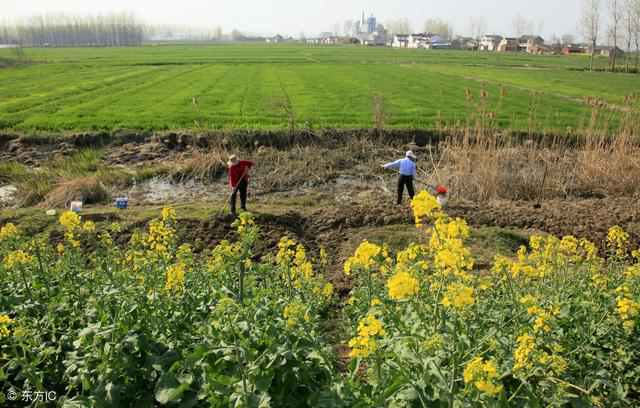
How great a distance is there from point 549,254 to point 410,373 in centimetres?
204

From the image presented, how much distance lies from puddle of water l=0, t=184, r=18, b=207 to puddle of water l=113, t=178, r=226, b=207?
2419mm

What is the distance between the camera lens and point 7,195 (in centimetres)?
1177

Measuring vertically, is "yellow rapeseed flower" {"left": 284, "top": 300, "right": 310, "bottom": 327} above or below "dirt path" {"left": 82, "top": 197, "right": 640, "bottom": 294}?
above

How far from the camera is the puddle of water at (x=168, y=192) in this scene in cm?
1154

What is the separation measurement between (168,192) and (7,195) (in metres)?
4.11

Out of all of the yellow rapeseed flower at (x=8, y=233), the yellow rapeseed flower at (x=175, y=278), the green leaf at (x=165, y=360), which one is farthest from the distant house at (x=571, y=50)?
the green leaf at (x=165, y=360)

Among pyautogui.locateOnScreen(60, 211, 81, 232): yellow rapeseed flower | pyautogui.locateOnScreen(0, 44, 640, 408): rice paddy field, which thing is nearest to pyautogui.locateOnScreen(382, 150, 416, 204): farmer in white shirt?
pyautogui.locateOnScreen(0, 44, 640, 408): rice paddy field

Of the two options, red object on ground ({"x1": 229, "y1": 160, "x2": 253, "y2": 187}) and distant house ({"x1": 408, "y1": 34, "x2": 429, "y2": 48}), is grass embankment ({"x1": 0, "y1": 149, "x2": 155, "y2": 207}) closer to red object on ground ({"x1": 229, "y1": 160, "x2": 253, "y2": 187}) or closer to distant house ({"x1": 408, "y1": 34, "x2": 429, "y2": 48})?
red object on ground ({"x1": 229, "y1": 160, "x2": 253, "y2": 187})

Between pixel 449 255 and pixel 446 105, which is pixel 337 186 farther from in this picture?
pixel 446 105

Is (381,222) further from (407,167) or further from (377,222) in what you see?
(407,167)

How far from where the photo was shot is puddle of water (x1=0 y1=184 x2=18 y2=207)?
1119 centimetres

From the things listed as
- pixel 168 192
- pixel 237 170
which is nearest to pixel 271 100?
pixel 168 192

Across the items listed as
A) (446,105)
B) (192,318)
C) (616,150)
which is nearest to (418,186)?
(616,150)

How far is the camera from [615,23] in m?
51.8
